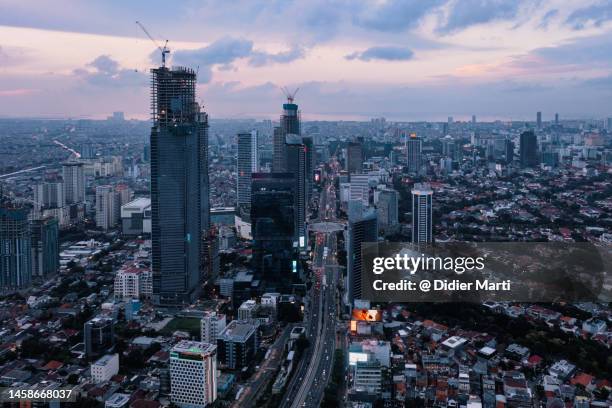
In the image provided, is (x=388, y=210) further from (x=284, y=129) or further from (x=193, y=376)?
(x=193, y=376)

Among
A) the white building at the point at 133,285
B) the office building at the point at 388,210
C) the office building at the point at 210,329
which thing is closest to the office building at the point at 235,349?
the office building at the point at 210,329

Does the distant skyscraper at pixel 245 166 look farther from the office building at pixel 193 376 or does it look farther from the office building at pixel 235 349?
the office building at pixel 193 376

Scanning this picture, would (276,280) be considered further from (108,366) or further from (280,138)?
(280,138)

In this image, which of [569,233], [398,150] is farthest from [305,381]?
[398,150]

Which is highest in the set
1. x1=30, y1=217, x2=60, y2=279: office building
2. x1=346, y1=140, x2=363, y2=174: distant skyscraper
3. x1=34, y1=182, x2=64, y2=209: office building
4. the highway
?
x1=346, y1=140, x2=363, y2=174: distant skyscraper

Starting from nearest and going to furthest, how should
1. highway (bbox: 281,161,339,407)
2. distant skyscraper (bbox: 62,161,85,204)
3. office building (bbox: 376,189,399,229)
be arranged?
highway (bbox: 281,161,339,407)
office building (bbox: 376,189,399,229)
distant skyscraper (bbox: 62,161,85,204)

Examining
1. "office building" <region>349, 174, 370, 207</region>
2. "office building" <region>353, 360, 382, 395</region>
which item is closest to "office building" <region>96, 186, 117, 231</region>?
"office building" <region>349, 174, 370, 207</region>

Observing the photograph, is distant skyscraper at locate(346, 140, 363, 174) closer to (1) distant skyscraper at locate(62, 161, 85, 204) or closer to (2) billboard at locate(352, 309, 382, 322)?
(1) distant skyscraper at locate(62, 161, 85, 204)
